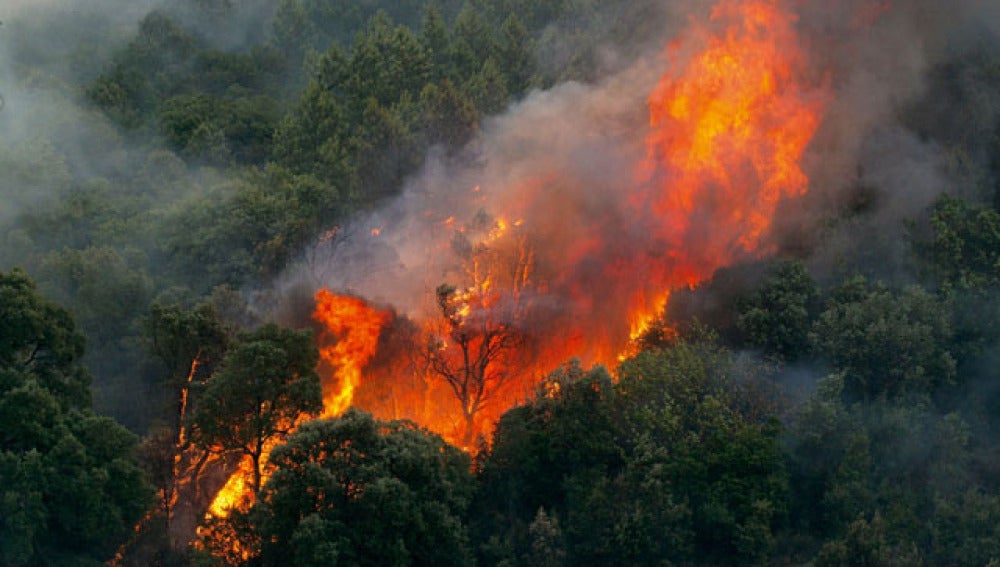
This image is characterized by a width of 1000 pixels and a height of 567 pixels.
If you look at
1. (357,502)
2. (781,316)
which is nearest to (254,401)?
(357,502)

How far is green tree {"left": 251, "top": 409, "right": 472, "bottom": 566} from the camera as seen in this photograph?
43969 millimetres

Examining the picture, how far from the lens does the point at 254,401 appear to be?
159ft

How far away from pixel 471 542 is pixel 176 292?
713 inches

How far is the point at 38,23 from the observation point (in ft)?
313

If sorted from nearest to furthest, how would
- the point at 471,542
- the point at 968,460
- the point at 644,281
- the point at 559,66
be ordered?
the point at 471,542 → the point at 968,460 → the point at 644,281 → the point at 559,66

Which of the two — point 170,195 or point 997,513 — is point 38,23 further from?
point 997,513

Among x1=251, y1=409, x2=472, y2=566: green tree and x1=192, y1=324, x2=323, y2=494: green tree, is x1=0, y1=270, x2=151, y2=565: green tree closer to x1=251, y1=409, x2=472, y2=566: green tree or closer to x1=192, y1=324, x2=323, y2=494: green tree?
x1=192, y1=324, x2=323, y2=494: green tree

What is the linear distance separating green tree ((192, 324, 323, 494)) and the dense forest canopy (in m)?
0.11

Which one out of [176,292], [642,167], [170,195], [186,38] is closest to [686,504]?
[642,167]

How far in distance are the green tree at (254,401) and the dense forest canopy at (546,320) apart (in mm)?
112

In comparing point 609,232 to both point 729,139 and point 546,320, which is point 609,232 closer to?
point 546,320

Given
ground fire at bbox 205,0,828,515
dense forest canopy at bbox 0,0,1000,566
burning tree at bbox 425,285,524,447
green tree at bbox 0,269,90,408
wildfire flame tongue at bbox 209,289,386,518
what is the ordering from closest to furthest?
dense forest canopy at bbox 0,0,1000,566 → green tree at bbox 0,269,90,408 → wildfire flame tongue at bbox 209,289,386,518 → burning tree at bbox 425,285,524,447 → ground fire at bbox 205,0,828,515

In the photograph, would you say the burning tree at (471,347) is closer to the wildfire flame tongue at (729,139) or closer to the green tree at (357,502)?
the wildfire flame tongue at (729,139)

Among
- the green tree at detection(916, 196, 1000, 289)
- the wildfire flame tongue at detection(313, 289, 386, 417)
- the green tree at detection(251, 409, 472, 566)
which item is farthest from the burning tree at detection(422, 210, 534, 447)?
the green tree at detection(916, 196, 1000, 289)
